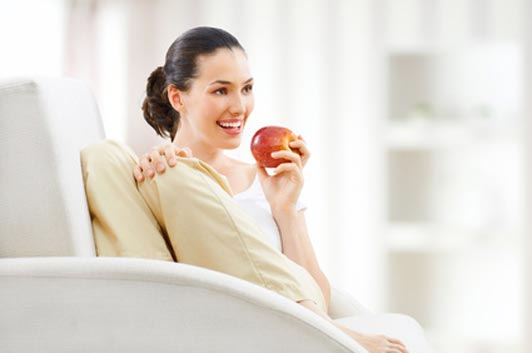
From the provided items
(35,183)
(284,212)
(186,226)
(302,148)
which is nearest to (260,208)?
(284,212)

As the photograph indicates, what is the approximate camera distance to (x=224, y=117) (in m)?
2.04

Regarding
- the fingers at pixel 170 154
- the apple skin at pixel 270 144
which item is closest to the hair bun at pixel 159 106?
the apple skin at pixel 270 144

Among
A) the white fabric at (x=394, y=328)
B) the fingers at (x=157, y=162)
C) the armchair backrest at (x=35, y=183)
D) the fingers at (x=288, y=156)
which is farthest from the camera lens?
the fingers at (x=288, y=156)

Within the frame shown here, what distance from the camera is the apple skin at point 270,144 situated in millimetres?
1987

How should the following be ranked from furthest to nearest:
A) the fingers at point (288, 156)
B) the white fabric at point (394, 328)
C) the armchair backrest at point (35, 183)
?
the fingers at point (288, 156)
the white fabric at point (394, 328)
the armchair backrest at point (35, 183)

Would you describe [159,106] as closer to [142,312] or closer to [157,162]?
[157,162]

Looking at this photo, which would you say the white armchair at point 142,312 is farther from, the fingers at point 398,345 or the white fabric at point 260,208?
the white fabric at point 260,208

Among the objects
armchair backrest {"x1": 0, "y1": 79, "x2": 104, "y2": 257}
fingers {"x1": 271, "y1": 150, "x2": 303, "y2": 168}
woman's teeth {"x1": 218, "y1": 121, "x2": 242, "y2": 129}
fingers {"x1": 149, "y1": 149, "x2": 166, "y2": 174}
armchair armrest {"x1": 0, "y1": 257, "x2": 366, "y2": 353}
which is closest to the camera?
armchair armrest {"x1": 0, "y1": 257, "x2": 366, "y2": 353}

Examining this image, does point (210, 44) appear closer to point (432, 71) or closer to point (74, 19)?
point (432, 71)

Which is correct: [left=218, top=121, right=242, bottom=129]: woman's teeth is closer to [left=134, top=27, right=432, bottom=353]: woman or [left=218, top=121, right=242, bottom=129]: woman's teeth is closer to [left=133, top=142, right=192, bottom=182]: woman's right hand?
[left=134, top=27, right=432, bottom=353]: woman

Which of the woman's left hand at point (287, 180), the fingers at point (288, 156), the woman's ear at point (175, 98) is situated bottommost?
the woman's left hand at point (287, 180)

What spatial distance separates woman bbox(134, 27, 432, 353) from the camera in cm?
196

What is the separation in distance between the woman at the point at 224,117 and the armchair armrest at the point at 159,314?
2.05 ft


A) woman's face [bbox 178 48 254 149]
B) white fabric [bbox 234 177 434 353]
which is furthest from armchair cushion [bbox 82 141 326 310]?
woman's face [bbox 178 48 254 149]
